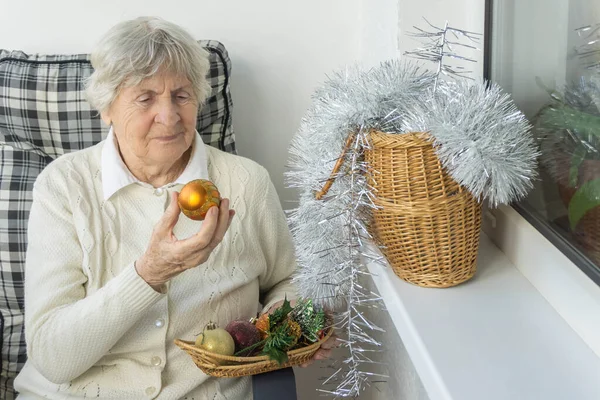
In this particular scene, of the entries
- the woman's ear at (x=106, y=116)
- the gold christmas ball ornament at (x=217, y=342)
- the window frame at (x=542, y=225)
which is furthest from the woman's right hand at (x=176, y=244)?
the window frame at (x=542, y=225)

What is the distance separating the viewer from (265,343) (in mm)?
1260

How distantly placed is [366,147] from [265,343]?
1.45 ft

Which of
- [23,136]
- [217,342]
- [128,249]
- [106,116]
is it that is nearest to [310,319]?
[217,342]

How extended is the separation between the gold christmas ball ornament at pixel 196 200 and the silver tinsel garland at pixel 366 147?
158 mm

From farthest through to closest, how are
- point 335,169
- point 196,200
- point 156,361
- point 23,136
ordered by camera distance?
point 23,136, point 156,361, point 196,200, point 335,169

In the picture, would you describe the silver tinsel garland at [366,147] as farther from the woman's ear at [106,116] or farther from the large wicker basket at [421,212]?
the woman's ear at [106,116]

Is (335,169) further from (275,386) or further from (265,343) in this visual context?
(275,386)

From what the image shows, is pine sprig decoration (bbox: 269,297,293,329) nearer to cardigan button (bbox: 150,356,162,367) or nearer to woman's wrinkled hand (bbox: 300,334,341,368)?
woman's wrinkled hand (bbox: 300,334,341,368)

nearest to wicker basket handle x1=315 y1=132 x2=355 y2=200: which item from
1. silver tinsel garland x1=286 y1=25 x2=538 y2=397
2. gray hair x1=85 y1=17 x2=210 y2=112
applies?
silver tinsel garland x1=286 y1=25 x2=538 y2=397

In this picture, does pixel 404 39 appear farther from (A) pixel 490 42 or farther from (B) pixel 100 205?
(B) pixel 100 205

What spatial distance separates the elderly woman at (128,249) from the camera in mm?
1319

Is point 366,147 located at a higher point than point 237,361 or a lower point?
higher

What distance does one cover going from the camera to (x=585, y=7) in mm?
934

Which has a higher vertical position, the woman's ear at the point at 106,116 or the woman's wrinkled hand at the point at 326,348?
the woman's ear at the point at 106,116
